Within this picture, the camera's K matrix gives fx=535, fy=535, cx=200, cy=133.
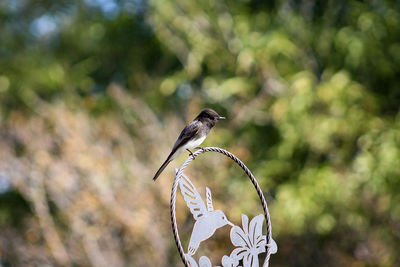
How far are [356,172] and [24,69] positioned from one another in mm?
5961

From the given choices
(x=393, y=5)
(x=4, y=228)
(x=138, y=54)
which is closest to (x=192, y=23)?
(x=138, y=54)

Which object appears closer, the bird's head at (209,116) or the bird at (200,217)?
the bird at (200,217)

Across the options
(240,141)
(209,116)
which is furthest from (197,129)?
(240,141)

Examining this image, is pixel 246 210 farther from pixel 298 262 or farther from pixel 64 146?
pixel 64 146

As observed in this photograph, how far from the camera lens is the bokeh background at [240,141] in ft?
21.0

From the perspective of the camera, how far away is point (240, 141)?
24.2 feet

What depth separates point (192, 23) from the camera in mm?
7727

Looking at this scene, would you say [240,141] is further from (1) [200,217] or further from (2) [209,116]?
(1) [200,217]

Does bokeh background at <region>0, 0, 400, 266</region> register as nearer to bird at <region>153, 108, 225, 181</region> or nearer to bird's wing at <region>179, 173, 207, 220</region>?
bird at <region>153, 108, 225, 181</region>

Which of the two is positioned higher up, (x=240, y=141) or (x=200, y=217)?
(x=240, y=141)

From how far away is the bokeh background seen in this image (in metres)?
6.41

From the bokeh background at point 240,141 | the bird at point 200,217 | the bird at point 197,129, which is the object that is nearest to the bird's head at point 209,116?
the bird at point 197,129

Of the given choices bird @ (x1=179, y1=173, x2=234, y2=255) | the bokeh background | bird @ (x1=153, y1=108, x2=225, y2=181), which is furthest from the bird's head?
the bokeh background

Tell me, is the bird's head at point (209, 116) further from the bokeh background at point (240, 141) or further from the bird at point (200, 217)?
the bokeh background at point (240, 141)
